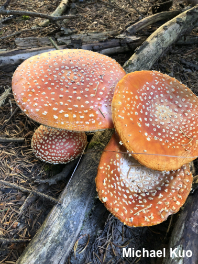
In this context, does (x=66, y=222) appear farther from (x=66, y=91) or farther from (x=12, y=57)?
(x=12, y=57)

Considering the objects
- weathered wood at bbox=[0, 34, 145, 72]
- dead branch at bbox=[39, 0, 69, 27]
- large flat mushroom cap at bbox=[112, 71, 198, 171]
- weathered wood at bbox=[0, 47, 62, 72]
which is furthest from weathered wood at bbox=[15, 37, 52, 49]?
large flat mushroom cap at bbox=[112, 71, 198, 171]

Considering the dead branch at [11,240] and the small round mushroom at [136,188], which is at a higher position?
the small round mushroom at [136,188]

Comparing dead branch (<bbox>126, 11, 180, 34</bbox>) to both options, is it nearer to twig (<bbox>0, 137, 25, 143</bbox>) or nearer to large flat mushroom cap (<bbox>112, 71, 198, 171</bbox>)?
large flat mushroom cap (<bbox>112, 71, 198, 171</bbox>)

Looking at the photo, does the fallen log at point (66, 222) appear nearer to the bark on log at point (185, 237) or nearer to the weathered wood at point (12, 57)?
the bark on log at point (185, 237)

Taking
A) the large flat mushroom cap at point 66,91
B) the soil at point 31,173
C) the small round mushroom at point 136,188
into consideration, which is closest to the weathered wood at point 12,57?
the soil at point 31,173

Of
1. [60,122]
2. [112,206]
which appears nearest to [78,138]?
[60,122]

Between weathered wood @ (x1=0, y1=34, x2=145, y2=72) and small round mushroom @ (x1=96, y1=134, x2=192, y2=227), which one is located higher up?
weathered wood @ (x1=0, y1=34, x2=145, y2=72)
